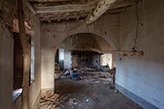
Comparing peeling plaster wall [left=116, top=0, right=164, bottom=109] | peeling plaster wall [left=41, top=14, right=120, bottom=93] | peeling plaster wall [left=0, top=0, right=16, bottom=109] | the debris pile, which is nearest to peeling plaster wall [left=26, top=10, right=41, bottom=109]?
the debris pile

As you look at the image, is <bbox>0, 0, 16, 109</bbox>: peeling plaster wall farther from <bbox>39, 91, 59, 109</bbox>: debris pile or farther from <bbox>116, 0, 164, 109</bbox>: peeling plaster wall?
<bbox>116, 0, 164, 109</bbox>: peeling plaster wall

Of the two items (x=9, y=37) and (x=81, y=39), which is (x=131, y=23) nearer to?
(x=9, y=37)

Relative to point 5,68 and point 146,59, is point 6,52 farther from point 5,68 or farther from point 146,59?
point 146,59

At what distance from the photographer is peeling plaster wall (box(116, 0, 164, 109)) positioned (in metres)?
2.95

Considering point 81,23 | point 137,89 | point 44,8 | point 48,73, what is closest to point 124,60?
point 137,89

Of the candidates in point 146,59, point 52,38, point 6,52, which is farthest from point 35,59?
point 146,59

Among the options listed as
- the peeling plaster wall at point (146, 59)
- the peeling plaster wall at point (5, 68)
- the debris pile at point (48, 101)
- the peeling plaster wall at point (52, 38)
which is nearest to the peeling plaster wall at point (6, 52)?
the peeling plaster wall at point (5, 68)

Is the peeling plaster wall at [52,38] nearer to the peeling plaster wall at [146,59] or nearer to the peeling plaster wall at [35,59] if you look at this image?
the peeling plaster wall at [35,59]

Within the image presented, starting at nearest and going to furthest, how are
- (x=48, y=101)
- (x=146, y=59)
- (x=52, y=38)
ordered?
(x=146, y=59) → (x=48, y=101) → (x=52, y=38)

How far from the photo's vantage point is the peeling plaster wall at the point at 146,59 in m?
2.95

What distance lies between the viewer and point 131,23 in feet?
13.8

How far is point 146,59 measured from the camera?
3.43 m

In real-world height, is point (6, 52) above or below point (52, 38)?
below

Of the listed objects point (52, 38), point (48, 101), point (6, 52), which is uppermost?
point (52, 38)
